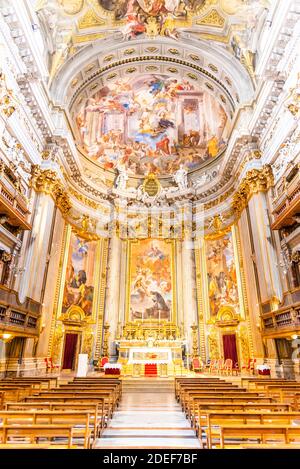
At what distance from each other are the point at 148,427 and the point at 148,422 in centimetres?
45

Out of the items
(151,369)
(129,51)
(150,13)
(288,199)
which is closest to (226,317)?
(151,369)

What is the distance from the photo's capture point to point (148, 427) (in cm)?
523

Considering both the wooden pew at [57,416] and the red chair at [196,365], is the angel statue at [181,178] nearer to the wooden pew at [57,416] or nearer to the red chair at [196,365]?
the red chair at [196,365]

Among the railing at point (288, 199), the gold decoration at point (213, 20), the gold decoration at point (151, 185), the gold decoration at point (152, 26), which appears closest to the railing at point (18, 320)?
the railing at point (288, 199)

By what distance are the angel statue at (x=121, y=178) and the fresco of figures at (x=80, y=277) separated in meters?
5.02

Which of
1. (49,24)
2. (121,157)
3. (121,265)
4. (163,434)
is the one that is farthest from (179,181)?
(163,434)

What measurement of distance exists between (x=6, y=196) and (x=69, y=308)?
27.4ft

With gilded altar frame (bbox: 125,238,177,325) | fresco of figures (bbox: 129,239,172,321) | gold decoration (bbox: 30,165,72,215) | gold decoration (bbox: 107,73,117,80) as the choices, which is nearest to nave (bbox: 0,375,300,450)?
gold decoration (bbox: 30,165,72,215)

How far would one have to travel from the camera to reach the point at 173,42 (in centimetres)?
1823

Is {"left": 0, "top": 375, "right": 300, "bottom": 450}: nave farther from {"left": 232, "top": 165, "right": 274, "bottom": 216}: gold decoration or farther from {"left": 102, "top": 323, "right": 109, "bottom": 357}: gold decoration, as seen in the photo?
{"left": 102, "top": 323, "right": 109, "bottom": 357}: gold decoration

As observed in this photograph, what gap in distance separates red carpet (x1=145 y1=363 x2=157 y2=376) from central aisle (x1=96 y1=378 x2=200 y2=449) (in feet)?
19.7

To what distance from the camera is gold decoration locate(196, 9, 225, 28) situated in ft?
53.3

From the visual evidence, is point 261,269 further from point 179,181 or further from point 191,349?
point 179,181

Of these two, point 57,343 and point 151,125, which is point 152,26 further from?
point 57,343
